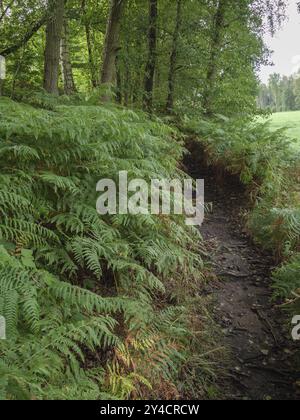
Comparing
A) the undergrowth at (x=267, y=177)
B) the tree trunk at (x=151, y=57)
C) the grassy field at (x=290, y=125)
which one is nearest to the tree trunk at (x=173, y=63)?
the tree trunk at (x=151, y=57)

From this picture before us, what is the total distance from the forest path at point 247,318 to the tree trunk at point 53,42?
168 inches

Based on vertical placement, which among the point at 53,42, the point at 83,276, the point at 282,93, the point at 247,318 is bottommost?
the point at 247,318

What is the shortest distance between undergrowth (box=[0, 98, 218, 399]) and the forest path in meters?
0.34

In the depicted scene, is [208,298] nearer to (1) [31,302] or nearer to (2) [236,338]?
(2) [236,338]

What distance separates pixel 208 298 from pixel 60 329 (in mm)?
2423

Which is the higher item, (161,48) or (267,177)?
(161,48)

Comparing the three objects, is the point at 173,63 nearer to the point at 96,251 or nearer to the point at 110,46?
the point at 110,46

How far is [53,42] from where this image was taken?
7.24 meters

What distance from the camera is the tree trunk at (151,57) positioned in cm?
1020

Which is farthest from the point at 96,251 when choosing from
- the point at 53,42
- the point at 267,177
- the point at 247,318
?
the point at 53,42

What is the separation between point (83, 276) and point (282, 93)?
9862 centimetres

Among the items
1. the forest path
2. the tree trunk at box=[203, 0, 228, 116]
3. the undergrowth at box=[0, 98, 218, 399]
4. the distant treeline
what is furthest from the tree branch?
the distant treeline

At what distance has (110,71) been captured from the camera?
354 inches
